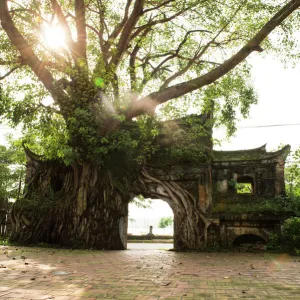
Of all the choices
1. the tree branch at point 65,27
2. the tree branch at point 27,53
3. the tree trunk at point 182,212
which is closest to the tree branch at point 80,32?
the tree branch at point 65,27

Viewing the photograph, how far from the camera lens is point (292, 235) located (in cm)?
985

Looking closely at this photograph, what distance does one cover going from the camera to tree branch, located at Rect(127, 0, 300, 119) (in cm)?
955

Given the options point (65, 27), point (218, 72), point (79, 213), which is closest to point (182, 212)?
point (79, 213)

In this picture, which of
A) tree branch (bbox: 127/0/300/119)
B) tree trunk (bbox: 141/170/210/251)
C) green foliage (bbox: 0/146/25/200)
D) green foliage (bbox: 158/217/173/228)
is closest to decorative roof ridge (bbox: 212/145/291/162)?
tree trunk (bbox: 141/170/210/251)

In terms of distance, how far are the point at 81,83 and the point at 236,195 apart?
7.20 meters

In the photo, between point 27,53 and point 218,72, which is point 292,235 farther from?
point 27,53

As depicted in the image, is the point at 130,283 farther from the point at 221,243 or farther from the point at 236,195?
the point at 236,195

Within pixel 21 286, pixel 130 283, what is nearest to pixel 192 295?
pixel 130 283

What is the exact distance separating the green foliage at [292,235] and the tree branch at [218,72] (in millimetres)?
5163

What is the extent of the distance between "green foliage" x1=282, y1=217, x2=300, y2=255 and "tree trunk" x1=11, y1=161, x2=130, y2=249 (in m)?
5.44

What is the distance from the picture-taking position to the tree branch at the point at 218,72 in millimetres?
9547

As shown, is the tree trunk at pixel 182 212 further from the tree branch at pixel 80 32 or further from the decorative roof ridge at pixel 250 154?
the tree branch at pixel 80 32

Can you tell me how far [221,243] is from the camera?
36.3 ft

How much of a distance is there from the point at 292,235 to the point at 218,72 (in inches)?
219
